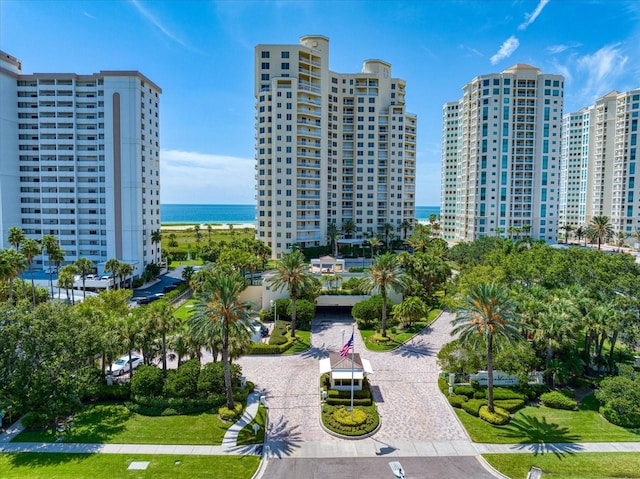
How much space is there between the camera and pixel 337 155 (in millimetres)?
106875

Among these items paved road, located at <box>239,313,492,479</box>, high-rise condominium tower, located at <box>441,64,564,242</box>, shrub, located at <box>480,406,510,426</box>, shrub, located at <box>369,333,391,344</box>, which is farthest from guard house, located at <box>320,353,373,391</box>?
high-rise condominium tower, located at <box>441,64,564,242</box>

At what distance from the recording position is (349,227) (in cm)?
10531

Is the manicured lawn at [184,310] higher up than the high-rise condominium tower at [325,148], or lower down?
lower down

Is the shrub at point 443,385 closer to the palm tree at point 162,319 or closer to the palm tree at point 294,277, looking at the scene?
the palm tree at point 294,277

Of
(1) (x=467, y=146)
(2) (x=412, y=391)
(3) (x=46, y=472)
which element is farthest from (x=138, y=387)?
(1) (x=467, y=146)

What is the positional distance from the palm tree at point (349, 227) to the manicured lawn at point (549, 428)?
73867 mm

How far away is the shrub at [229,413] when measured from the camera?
1261 inches

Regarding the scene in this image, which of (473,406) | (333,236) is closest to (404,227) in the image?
(333,236)

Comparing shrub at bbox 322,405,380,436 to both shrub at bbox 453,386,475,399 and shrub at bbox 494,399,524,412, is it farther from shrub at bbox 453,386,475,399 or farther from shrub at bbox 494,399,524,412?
shrub at bbox 494,399,524,412

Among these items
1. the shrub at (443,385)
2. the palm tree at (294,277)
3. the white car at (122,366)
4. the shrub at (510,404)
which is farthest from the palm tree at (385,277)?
the white car at (122,366)

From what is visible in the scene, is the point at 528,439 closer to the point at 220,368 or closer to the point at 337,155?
the point at 220,368

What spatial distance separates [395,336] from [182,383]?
2530 cm

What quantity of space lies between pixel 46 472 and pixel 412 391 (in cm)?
2681

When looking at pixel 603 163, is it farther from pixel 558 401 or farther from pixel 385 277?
pixel 558 401
